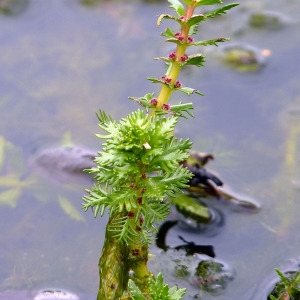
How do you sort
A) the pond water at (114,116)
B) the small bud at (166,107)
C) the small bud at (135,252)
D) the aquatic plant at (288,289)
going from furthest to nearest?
the pond water at (114,116)
the aquatic plant at (288,289)
the small bud at (135,252)
the small bud at (166,107)

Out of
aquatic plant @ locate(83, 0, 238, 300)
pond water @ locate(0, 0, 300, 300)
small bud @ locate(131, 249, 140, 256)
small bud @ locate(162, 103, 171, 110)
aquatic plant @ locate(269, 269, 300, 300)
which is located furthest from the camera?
pond water @ locate(0, 0, 300, 300)

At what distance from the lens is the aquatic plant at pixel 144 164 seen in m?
1.35

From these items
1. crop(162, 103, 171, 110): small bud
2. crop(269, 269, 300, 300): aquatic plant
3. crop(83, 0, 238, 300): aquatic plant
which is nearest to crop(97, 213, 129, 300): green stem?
crop(83, 0, 238, 300): aquatic plant

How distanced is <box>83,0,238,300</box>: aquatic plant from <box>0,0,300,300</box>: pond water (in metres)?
0.53

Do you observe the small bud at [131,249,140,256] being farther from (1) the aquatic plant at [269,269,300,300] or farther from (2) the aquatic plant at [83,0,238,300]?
(1) the aquatic plant at [269,269,300,300]

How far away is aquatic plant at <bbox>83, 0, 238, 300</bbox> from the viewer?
53.3 inches

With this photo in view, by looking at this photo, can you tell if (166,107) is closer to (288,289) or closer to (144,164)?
(144,164)

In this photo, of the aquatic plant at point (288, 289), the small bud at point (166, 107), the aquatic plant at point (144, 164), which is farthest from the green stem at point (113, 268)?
the aquatic plant at point (288, 289)

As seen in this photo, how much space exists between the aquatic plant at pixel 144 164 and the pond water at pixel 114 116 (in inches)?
20.7

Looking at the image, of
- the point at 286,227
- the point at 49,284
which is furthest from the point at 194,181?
the point at 49,284

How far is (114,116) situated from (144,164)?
1246 millimetres

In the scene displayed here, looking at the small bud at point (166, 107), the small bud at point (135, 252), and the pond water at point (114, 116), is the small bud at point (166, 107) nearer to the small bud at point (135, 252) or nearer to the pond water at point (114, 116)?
the small bud at point (135, 252)

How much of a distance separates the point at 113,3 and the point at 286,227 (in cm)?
168

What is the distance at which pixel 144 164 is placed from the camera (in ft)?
4.59
